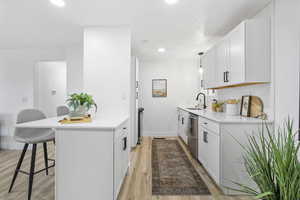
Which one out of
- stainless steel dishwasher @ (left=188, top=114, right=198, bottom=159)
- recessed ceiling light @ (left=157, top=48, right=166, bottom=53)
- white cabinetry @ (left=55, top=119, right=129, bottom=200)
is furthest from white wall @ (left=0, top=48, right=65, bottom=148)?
stainless steel dishwasher @ (left=188, top=114, right=198, bottom=159)

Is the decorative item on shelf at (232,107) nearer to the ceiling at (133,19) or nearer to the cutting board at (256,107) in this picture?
the cutting board at (256,107)

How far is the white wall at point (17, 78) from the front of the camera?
4.05 m

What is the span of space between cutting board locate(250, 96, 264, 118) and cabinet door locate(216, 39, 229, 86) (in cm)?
47

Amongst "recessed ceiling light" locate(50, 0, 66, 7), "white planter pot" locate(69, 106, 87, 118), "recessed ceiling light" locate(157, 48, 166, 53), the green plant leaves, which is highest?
"recessed ceiling light" locate(157, 48, 166, 53)

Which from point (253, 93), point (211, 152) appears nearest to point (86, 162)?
point (211, 152)

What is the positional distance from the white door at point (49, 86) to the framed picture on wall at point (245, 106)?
4504 mm

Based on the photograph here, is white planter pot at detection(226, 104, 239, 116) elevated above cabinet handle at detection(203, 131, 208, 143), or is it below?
above

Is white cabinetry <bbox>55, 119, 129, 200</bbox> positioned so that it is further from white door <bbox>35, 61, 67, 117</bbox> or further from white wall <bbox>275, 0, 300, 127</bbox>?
white door <bbox>35, 61, 67, 117</bbox>

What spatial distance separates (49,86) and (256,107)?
4.95 m

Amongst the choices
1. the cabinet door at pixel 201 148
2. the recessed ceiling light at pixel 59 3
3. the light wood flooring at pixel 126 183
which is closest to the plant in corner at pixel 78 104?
the light wood flooring at pixel 126 183

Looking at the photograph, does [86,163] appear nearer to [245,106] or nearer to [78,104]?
[78,104]

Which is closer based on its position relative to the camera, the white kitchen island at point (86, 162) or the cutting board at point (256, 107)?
the white kitchen island at point (86, 162)

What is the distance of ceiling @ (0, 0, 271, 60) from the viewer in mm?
2131

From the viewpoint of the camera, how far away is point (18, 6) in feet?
7.20
